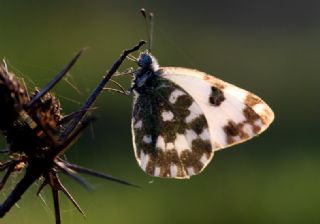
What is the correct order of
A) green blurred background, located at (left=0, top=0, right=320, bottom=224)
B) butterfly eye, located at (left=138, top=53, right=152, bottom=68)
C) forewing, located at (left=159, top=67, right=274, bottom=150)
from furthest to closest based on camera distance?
green blurred background, located at (left=0, top=0, right=320, bottom=224)
forewing, located at (left=159, top=67, right=274, bottom=150)
butterfly eye, located at (left=138, top=53, right=152, bottom=68)

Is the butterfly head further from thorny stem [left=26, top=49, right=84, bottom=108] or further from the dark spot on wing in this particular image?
thorny stem [left=26, top=49, right=84, bottom=108]

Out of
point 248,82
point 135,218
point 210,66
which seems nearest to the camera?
point 135,218

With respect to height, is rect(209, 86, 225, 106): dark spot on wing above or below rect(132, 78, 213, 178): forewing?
above

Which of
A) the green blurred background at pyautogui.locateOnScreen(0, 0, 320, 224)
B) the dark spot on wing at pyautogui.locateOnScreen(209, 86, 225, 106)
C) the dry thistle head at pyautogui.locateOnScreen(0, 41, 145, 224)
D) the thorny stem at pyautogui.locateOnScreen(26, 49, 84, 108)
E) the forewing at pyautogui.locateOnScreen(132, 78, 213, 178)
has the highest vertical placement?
the thorny stem at pyautogui.locateOnScreen(26, 49, 84, 108)

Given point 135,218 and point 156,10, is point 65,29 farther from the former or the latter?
point 135,218

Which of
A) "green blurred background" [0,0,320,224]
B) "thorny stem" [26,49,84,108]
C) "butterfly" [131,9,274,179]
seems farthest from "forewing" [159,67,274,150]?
"thorny stem" [26,49,84,108]

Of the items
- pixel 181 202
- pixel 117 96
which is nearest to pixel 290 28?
pixel 117 96

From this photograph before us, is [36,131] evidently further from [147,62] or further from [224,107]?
[224,107]

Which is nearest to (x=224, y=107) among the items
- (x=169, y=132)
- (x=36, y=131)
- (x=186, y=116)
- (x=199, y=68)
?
(x=186, y=116)

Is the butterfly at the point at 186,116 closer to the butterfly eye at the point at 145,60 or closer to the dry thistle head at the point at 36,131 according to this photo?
the butterfly eye at the point at 145,60
